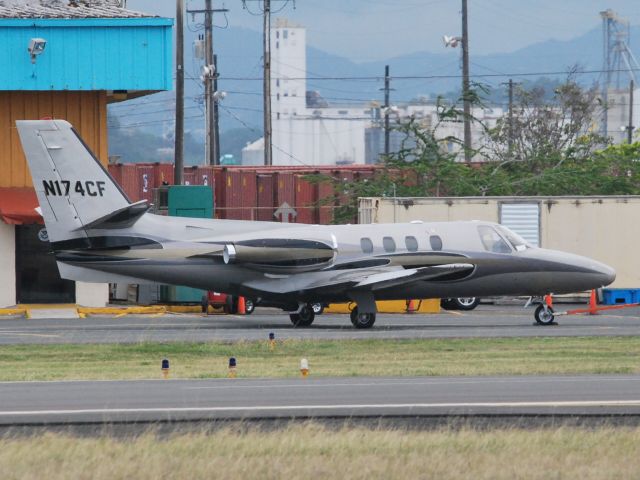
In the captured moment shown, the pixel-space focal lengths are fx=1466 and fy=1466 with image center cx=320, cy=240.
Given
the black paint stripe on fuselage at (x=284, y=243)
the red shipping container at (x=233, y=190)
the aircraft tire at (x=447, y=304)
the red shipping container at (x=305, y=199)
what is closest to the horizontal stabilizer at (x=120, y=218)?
the black paint stripe on fuselage at (x=284, y=243)

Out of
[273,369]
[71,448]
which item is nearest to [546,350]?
[273,369]

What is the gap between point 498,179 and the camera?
164 feet

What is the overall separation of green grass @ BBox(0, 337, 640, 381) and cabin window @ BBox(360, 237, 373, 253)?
12.5 feet

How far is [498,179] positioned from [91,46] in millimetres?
16535

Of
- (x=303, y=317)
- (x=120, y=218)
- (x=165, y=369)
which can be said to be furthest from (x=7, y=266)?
(x=165, y=369)

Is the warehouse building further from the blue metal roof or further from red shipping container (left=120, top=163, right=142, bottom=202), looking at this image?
red shipping container (left=120, top=163, right=142, bottom=202)

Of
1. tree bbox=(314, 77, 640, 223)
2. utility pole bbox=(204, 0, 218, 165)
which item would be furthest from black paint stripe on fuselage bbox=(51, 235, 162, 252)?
utility pole bbox=(204, 0, 218, 165)

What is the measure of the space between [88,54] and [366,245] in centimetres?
1135

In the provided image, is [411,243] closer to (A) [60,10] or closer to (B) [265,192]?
(A) [60,10]

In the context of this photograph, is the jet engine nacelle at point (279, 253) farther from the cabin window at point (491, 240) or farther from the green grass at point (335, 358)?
the green grass at point (335, 358)

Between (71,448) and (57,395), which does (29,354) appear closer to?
(57,395)

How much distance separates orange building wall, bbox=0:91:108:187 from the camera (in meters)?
39.3

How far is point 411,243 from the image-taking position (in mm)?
32344

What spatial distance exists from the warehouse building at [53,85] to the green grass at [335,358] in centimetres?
1153
